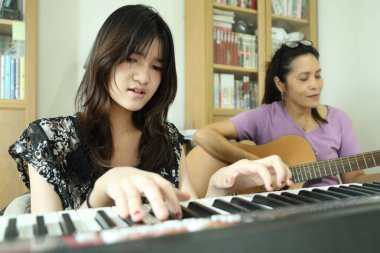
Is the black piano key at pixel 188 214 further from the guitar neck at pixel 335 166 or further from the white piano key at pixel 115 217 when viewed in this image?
the guitar neck at pixel 335 166

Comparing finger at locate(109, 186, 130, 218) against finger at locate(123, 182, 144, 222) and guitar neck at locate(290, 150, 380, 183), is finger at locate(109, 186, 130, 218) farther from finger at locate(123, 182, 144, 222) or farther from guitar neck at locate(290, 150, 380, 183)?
guitar neck at locate(290, 150, 380, 183)

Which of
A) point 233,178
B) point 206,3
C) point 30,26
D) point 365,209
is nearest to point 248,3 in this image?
point 206,3

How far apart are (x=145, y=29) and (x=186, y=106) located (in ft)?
4.49

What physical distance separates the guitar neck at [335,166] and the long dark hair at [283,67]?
0.39 m

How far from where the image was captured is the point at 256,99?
2348mm

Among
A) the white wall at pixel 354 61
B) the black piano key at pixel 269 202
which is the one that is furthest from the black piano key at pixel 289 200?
the white wall at pixel 354 61

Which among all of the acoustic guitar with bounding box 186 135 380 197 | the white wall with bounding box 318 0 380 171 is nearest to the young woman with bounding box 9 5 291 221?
the acoustic guitar with bounding box 186 135 380 197

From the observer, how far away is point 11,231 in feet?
0.93

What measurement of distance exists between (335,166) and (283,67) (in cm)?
65

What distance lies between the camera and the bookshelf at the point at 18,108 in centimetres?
162

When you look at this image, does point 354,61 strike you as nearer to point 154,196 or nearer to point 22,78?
point 22,78

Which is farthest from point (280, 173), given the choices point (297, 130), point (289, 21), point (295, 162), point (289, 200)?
point (289, 21)

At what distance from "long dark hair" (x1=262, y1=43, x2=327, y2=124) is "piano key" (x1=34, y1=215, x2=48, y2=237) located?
1545mm

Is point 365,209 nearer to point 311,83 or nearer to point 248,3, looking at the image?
point 311,83
